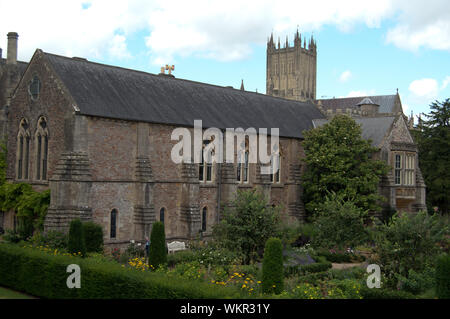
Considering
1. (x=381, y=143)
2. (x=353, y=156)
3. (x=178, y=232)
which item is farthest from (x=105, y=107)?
(x=381, y=143)

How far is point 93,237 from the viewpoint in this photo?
27922mm

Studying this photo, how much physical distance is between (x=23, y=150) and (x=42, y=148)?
2.69 m

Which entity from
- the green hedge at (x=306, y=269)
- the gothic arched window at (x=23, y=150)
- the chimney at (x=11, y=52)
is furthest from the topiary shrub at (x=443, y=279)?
the chimney at (x=11, y=52)

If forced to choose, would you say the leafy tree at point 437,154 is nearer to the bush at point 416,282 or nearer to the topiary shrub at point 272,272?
the bush at point 416,282

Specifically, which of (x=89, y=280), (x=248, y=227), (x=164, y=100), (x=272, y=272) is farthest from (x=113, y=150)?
(x=272, y=272)

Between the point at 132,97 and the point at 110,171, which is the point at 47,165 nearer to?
the point at 110,171

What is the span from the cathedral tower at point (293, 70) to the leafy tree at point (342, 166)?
8448 cm

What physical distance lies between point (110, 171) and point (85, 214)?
3.41 m

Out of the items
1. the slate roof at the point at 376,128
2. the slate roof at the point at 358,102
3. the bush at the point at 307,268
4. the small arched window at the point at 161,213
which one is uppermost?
the slate roof at the point at 358,102

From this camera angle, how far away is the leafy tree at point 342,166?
128ft

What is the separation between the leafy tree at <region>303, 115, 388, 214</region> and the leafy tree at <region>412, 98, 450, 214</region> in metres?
12.5

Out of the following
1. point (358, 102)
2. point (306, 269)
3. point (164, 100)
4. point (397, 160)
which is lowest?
point (306, 269)
